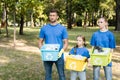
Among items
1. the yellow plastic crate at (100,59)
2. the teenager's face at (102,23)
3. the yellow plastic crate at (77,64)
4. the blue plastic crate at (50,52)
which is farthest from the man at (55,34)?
the teenager's face at (102,23)

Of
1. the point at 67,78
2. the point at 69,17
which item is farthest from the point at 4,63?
the point at 69,17

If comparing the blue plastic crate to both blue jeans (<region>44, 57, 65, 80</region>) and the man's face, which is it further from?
the man's face

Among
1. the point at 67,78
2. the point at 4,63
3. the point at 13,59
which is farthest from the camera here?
the point at 13,59

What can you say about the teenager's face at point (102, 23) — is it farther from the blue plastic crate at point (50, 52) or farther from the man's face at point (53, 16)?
the blue plastic crate at point (50, 52)

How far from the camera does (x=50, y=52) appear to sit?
24.4 ft

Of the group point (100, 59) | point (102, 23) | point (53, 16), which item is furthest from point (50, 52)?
point (102, 23)

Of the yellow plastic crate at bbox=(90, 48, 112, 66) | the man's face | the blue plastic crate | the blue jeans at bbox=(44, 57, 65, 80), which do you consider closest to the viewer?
the blue plastic crate

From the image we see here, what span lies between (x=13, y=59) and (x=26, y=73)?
3.37 m

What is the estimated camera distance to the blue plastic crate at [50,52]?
7.44 meters

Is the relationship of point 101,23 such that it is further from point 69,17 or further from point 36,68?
point 69,17

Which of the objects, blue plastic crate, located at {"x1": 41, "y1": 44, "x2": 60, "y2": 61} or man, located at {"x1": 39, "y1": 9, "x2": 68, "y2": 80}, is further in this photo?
man, located at {"x1": 39, "y1": 9, "x2": 68, "y2": 80}

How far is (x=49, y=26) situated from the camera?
25.4 feet

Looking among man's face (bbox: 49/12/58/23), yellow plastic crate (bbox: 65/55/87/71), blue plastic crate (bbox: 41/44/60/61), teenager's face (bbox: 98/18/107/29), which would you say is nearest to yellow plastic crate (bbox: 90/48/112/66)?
yellow plastic crate (bbox: 65/55/87/71)

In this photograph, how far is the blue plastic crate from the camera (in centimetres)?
744
